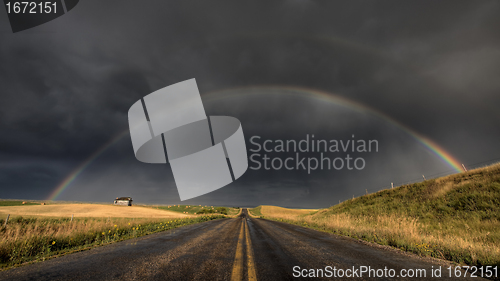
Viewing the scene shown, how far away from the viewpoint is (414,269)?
4.50m

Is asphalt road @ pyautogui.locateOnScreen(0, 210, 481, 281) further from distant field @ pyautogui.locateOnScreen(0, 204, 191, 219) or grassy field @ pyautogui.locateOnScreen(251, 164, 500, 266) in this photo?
distant field @ pyautogui.locateOnScreen(0, 204, 191, 219)

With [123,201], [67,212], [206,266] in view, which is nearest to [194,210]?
[67,212]

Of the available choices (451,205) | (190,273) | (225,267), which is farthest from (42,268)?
(451,205)

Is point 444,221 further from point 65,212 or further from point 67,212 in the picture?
point 65,212

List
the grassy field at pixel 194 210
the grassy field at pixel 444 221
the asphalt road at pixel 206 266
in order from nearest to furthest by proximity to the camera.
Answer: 1. the asphalt road at pixel 206 266
2. the grassy field at pixel 444 221
3. the grassy field at pixel 194 210

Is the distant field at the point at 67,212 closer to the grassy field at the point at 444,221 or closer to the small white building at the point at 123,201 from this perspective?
the grassy field at the point at 444,221

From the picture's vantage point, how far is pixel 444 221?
1391 cm

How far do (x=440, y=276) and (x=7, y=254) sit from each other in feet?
35.8

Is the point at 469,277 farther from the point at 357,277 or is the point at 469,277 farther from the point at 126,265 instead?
the point at 126,265

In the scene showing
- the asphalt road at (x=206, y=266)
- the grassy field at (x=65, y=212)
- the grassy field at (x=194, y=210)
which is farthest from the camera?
the grassy field at (x=194, y=210)

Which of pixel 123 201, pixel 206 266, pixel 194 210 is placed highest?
pixel 206 266

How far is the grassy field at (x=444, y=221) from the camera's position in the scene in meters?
6.32

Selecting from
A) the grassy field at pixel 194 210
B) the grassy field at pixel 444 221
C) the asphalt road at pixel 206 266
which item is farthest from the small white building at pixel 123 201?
the asphalt road at pixel 206 266

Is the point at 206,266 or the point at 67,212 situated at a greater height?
the point at 206,266
